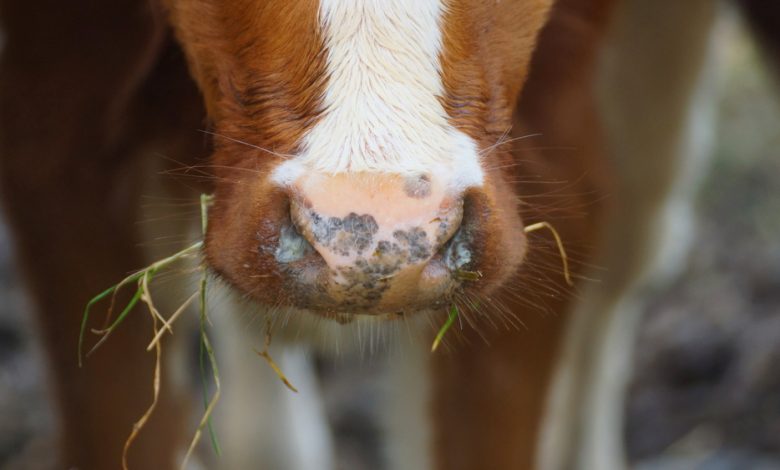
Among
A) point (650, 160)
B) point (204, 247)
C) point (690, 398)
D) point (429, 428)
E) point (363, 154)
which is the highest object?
point (363, 154)

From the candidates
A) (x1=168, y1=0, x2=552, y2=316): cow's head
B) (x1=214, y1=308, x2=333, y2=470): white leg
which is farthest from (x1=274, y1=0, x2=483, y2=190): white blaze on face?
(x1=214, y1=308, x2=333, y2=470): white leg

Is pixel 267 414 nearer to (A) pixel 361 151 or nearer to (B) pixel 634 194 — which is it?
(B) pixel 634 194

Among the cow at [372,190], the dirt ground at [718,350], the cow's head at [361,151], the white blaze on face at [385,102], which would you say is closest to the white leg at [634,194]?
the cow at [372,190]

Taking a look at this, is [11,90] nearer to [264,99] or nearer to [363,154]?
[264,99]

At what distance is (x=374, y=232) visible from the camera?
216 centimetres

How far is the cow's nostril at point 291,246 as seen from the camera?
2.22 meters

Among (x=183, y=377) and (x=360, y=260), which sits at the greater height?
(x=360, y=260)

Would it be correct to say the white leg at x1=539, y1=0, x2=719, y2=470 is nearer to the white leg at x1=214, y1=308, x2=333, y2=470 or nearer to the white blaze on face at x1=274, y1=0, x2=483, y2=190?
the white leg at x1=214, y1=308, x2=333, y2=470

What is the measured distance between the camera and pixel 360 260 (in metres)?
2.16

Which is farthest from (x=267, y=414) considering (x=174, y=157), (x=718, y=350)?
(x=718, y=350)

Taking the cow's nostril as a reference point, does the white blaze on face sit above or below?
above

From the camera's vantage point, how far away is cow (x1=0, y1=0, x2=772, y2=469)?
7.39 feet

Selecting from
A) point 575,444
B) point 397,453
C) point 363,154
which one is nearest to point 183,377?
point 397,453

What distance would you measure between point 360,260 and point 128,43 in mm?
1427
